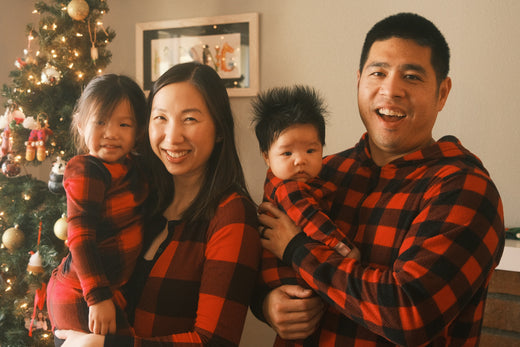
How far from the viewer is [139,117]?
1.45 meters

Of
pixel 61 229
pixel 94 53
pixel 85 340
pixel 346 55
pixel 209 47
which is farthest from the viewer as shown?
pixel 209 47

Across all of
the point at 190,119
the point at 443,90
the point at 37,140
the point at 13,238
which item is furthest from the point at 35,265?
the point at 443,90

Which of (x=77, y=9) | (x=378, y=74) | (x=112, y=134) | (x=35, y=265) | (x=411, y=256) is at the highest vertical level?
(x=77, y=9)

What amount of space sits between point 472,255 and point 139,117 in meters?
1.13

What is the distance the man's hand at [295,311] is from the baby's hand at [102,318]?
468mm

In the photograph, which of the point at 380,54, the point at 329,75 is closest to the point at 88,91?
the point at 380,54

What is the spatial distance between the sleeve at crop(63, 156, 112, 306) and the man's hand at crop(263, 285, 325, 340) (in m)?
0.50

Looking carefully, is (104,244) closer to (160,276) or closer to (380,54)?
(160,276)

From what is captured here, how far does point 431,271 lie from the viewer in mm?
957

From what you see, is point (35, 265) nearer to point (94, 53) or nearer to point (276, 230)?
point (94, 53)

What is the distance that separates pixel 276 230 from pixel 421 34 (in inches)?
30.2

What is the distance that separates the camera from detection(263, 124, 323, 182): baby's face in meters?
1.35

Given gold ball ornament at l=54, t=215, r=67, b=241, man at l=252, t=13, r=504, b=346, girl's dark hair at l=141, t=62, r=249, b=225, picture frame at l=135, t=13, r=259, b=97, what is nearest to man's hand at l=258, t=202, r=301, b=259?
man at l=252, t=13, r=504, b=346

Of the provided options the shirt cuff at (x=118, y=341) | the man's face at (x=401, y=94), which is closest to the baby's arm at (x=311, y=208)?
the man's face at (x=401, y=94)
